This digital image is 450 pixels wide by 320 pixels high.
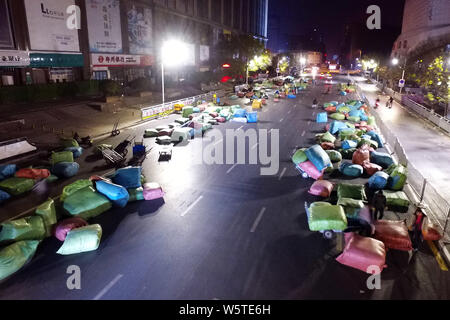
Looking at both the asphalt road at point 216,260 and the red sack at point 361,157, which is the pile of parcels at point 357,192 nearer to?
the red sack at point 361,157

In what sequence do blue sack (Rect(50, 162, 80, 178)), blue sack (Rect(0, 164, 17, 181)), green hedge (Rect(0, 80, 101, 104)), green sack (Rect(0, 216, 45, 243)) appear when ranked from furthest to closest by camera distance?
green hedge (Rect(0, 80, 101, 104))
blue sack (Rect(50, 162, 80, 178))
blue sack (Rect(0, 164, 17, 181))
green sack (Rect(0, 216, 45, 243))

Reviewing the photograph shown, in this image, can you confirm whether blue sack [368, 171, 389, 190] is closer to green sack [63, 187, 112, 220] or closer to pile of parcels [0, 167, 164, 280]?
pile of parcels [0, 167, 164, 280]

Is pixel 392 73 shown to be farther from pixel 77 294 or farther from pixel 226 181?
pixel 77 294

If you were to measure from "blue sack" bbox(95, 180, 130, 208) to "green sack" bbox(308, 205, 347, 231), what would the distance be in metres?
6.94

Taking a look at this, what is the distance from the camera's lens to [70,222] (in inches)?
393

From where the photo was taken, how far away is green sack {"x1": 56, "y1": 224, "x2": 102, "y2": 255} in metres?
9.32

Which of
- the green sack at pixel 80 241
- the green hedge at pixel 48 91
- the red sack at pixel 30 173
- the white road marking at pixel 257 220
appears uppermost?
the green hedge at pixel 48 91

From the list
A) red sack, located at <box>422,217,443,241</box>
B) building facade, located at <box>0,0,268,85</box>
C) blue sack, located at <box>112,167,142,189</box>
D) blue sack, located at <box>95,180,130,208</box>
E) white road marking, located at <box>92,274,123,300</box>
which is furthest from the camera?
building facade, located at <box>0,0,268,85</box>

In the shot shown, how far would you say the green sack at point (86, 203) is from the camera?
35.8 ft

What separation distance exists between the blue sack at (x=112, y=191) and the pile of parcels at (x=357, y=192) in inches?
272

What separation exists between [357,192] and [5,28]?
105ft

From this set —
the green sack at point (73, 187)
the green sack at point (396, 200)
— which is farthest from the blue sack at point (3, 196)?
the green sack at point (396, 200)

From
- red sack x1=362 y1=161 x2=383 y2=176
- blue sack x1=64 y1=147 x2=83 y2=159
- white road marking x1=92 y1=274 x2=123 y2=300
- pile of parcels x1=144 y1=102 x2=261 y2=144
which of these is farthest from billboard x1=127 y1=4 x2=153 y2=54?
white road marking x1=92 y1=274 x2=123 y2=300

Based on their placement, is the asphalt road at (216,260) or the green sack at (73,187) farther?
the green sack at (73,187)
